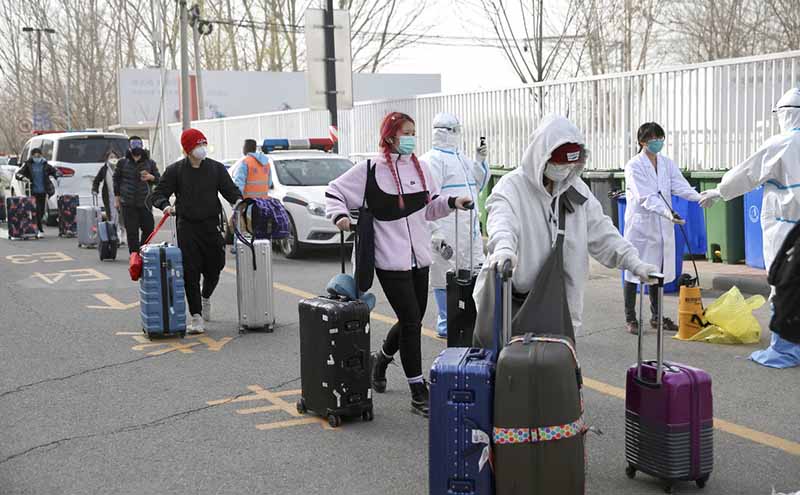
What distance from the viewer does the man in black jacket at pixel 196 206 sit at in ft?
27.4

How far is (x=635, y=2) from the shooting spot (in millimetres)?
19766

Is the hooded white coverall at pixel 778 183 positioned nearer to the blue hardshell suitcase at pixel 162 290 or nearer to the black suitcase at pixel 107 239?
the blue hardshell suitcase at pixel 162 290

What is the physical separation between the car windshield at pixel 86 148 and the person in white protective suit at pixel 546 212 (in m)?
16.8

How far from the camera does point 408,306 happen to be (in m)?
5.86

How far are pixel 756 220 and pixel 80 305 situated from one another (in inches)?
314

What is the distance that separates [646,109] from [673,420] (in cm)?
968

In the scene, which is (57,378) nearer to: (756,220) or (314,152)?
(756,220)

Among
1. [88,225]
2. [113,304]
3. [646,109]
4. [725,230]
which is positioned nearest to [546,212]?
[113,304]

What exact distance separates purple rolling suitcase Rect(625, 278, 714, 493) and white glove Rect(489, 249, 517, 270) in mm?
781

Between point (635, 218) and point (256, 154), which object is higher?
point (256, 154)

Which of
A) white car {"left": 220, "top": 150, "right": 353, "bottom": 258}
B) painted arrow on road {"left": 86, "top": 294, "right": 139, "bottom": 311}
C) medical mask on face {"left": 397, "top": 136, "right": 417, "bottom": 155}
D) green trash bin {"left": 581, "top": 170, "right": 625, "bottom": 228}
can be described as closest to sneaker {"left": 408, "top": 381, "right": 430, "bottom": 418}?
medical mask on face {"left": 397, "top": 136, "right": 417, "bottom": 155}

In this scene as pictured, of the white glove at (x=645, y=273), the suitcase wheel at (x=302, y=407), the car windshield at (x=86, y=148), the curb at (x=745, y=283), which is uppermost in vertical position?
the car windshield at (x=86, y=148)

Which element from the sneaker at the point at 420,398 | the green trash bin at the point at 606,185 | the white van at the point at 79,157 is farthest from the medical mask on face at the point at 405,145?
the white van at the point at 79,157

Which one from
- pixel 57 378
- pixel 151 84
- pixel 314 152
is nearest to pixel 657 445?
pixel 57 378
